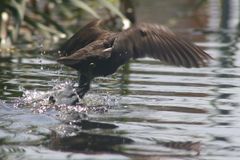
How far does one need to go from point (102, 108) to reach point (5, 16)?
384cm

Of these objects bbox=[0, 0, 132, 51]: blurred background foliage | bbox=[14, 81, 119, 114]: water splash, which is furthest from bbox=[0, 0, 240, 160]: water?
bbox=[0, 0, 132, 51]: blurred background foliage

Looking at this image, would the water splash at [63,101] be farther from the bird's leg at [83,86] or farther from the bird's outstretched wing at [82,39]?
the bird's outstretched wing at [82,39]

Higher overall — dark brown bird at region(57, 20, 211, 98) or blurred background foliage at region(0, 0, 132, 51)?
blurred background foliage at region(0, 0, 132, 51)

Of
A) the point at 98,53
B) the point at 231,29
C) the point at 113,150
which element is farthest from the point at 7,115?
the point at 231,29

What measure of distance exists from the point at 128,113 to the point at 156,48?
1.88 ft

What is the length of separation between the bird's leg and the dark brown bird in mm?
25

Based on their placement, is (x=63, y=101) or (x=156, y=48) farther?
(x=63, y=101)

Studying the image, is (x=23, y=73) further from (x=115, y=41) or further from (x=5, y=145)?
(x=5, y=145)

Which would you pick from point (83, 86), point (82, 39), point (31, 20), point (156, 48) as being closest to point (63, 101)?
point (83, 86)

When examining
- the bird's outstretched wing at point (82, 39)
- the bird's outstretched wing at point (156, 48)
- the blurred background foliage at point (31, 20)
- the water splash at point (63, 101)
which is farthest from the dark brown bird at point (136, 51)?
the blurred background foliage at point (31, 20)

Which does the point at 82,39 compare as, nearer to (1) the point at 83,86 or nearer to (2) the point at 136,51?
(1) the point at 83,86

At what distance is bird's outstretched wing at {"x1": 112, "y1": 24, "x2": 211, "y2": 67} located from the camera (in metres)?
7.49

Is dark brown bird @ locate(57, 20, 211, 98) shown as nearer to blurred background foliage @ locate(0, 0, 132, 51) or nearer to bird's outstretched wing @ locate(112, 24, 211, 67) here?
bird's outstretched wing @ locate(112, 24, 211, 67)

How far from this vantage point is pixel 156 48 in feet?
24.7
